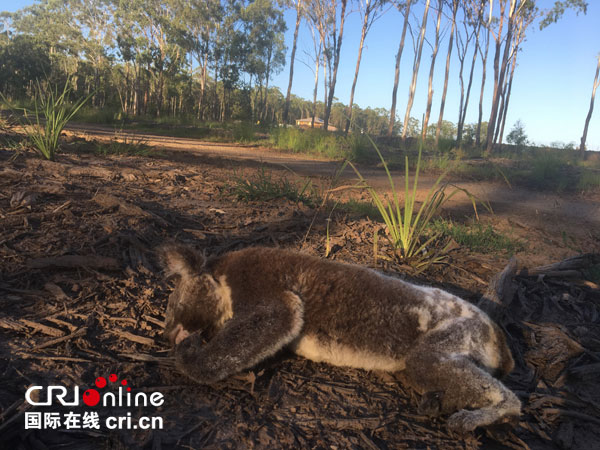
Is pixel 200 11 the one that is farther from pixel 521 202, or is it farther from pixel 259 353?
pixel 259 353

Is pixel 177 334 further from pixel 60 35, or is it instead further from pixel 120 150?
pixel 60 35

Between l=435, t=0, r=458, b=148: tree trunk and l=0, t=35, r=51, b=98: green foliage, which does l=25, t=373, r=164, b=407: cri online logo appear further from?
l=0, t=35, r=51, b=98: green foliage

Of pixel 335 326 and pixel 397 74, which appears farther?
pixel 397 74

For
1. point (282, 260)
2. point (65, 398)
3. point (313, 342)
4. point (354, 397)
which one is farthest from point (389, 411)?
point (65, 398)

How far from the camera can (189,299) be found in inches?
85.1

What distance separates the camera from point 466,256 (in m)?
3.94

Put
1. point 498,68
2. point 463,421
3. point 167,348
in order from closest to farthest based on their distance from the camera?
point 463,421 < point 167,348 < point 498,68

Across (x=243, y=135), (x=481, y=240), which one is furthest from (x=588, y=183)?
(x=243, y=135)

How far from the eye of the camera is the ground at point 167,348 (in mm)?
1708

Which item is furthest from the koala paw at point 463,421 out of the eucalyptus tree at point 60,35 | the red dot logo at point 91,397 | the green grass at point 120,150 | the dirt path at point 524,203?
the eucalyptus tree at point 60,35

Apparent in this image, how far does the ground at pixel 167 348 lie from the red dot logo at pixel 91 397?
0.05 meters

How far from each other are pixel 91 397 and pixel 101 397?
0.15 ft

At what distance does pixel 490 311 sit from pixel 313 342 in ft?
4.79

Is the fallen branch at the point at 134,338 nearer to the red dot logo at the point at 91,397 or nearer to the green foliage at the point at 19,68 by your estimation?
the red dot logo at the point at 91,397
